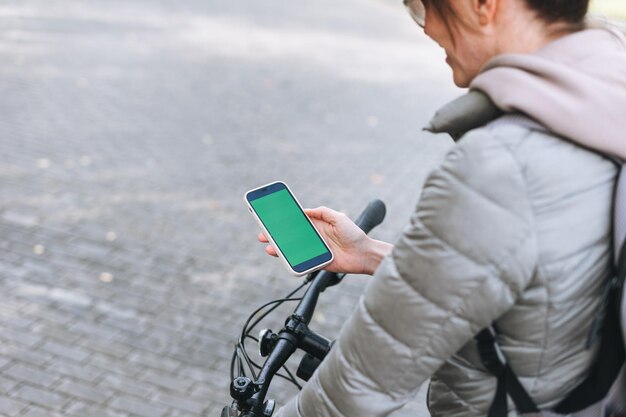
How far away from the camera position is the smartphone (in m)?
2.08

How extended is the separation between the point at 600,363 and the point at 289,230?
0.95 metres

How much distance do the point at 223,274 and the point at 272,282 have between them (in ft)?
1.20

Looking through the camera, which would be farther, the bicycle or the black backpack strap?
the bicycle

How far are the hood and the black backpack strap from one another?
0.39 meters

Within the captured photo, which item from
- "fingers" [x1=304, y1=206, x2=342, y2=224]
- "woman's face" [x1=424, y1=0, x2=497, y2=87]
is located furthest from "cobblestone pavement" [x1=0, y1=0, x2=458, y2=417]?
"woman's face" [x1=424, y1=0, x2=497, y2=87]

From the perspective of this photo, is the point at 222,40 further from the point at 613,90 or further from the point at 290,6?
the point at 613,90

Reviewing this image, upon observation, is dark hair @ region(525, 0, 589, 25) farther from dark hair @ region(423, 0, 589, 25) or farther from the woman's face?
the woman's face

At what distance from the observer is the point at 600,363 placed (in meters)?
1.42

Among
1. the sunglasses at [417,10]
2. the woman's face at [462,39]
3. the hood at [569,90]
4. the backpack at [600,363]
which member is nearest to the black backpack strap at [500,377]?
the backpack at [600,363]

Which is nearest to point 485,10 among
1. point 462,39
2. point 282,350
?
point 462,39

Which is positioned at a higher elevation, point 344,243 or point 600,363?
point 600,363

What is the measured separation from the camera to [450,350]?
4.46ft

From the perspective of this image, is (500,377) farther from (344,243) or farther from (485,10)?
(344,243)

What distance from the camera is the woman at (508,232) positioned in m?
1.27
